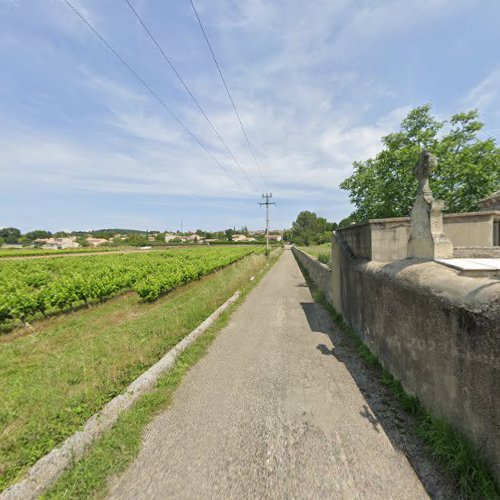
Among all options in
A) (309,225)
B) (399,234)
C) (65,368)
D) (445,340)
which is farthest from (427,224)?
(309,225)

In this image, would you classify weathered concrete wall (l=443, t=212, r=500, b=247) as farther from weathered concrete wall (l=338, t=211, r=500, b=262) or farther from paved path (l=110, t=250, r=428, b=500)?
paved path (l=110, t=250, r=428, b=500)

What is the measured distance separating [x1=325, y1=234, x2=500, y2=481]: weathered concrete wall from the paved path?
0.74m

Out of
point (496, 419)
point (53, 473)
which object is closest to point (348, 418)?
point (496, 419)

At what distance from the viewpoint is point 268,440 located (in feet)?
8.85

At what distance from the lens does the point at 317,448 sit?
2.57 m

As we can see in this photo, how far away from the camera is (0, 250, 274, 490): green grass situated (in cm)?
263

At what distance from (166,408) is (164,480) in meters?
1.12

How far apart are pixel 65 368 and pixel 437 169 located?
20862 millimetres

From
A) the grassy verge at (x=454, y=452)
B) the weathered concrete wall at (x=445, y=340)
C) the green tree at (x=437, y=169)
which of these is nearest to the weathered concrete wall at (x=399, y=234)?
the weathered concrete wall at (x=445, y=340)

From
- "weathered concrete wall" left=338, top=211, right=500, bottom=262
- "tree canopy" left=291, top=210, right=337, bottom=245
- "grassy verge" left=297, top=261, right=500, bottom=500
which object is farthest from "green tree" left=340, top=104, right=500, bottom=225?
"tree canopy" left=291, top=210, right=337, bottom=245

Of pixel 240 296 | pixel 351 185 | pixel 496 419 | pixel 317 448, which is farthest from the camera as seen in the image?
pixel 351 185

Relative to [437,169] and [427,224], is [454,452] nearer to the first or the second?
[427,224]

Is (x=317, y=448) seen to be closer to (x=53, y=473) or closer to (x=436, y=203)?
(x=53, y=473)

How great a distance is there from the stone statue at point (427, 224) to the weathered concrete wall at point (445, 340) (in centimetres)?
50
